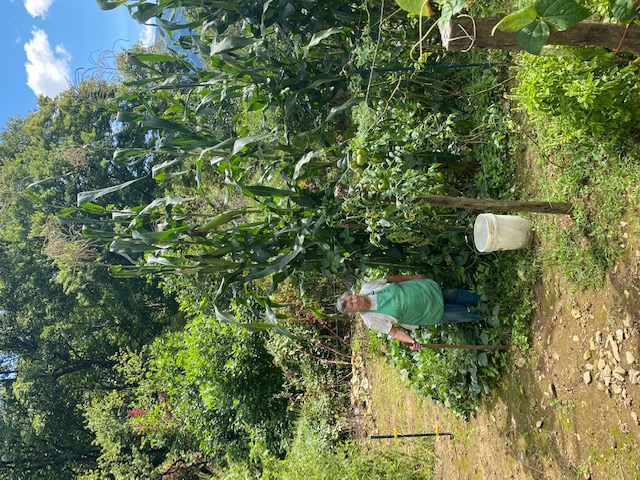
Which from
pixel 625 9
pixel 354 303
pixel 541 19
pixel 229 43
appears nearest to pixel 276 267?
pixel 354 303

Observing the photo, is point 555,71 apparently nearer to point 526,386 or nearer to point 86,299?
point 526,386

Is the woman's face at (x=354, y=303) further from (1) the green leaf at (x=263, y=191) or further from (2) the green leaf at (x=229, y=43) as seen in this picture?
(2) the green leaf at (x=229, y=43)

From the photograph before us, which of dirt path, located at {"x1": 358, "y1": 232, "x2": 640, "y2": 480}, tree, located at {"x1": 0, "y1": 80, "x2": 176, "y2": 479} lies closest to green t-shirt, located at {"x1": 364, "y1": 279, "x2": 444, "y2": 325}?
dirt path, located at {"x1": 358, "y1": 232, "x2": 640, "y2": 480}

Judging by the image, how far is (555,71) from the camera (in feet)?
7.27

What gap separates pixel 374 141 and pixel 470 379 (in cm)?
212

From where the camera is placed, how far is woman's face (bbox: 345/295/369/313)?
338 centimetres

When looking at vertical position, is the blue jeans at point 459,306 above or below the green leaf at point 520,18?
below

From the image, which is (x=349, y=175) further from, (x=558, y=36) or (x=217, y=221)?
(x=558, y=36)

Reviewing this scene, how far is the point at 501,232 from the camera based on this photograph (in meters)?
3.02

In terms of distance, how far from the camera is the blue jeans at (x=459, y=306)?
11.7 ft

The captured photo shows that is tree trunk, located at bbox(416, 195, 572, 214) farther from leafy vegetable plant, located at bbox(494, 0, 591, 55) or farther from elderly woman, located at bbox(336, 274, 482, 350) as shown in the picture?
leafy vegetable plant, located at bbox(494, 0, 591, 55)

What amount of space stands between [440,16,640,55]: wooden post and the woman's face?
6.27ft

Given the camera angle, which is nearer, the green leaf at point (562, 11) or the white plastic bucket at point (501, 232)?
the green leaf at point (562, 11)

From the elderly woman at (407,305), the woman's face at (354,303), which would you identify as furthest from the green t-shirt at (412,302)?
the woman's face at (354,303)
